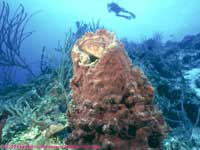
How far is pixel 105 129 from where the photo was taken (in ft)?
8.14

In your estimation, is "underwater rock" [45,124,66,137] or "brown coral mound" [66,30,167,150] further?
"underwater rock" [45,124,66,137]

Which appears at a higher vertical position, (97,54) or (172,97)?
(97,54)

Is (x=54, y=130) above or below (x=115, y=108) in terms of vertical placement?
below

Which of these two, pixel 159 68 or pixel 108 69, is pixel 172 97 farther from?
pixel 108 69

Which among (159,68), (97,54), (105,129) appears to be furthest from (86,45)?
(159,68)

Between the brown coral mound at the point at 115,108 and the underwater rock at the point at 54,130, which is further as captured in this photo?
the underwater rock at the point at 54,130

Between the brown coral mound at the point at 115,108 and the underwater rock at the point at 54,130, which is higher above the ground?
the brown coral mound at the point at 115,108

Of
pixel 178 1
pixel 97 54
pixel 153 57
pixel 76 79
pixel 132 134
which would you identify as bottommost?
pixel 132 134

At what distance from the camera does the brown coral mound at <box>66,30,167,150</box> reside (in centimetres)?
254

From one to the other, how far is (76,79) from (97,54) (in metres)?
0.36

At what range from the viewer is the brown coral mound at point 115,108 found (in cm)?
254

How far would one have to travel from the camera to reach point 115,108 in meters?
2.57

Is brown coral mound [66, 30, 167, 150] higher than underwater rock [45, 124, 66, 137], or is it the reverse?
brown coral mound [66, 30, 167, 150]

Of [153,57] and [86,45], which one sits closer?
[86,45]
